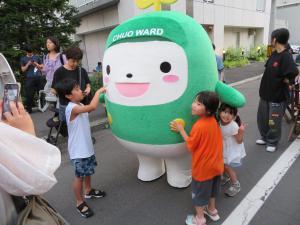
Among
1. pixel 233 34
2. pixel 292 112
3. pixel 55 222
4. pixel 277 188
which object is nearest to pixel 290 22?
pixel 233 34

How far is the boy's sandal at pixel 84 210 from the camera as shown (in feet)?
9.87

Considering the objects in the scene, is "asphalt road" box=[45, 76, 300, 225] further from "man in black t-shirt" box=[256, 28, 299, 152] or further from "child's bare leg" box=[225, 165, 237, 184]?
"man in black t-shirt" box=[256, 28, 299, 152]

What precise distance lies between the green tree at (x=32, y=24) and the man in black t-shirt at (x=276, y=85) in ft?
20.9

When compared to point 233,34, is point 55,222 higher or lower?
lower

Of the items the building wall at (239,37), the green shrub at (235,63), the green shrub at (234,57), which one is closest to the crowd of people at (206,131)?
the green shrub at (235,63)

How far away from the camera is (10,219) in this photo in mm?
1290

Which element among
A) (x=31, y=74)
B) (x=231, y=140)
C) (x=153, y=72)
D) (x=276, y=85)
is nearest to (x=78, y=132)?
(x=153, y=72)

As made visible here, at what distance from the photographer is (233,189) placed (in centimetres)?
327

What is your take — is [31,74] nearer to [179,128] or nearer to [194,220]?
[179,128]

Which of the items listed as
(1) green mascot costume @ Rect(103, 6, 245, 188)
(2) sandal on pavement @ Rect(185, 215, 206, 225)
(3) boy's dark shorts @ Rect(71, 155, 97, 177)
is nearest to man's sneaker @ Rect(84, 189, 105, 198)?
(3) boy's dark shorts @ Rect(71, 155, 97, 177)

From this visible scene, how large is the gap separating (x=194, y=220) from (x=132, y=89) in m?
1.42

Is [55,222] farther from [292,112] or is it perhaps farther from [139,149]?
[292,112]

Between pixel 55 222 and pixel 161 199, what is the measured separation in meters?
1.99

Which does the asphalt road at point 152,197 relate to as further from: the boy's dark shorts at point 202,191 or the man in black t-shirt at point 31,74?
the man in black t-shirt at point 31,74
